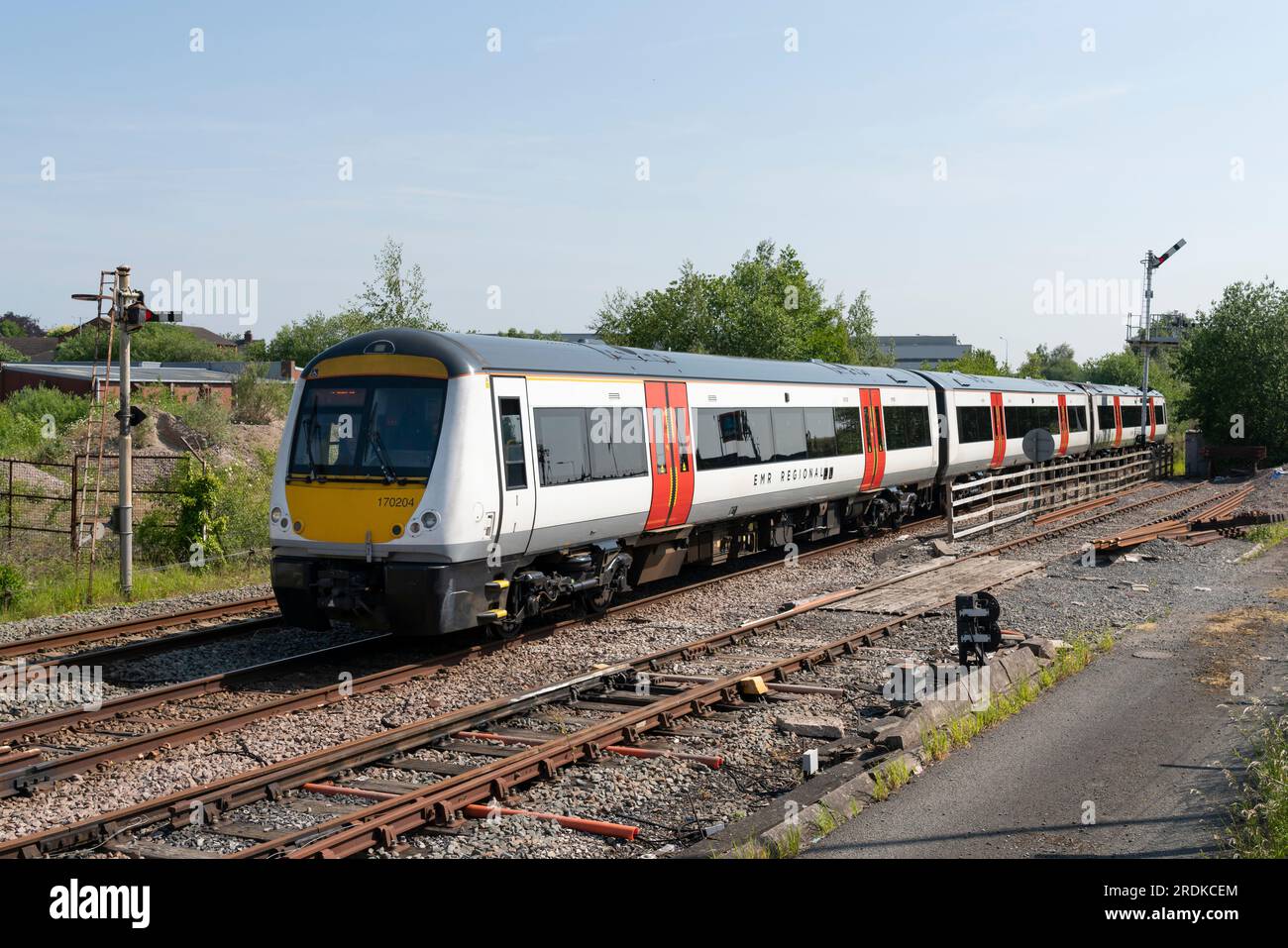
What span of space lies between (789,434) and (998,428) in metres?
12.2

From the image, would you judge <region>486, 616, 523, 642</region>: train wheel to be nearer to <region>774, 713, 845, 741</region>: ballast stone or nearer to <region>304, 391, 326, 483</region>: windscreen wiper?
<region>304, 391, 326, 483</region>: windscreen wiper

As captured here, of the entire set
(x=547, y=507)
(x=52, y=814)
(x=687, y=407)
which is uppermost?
(x=687, y=407)

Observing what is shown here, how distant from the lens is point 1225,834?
21.6ft

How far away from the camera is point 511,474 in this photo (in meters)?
11.6

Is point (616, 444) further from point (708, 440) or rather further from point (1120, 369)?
point (1120, 369)

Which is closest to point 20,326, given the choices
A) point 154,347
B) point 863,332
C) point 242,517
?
point 154,347

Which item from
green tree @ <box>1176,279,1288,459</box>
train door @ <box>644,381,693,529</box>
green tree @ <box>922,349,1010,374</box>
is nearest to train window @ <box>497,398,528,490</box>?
train door @ <box>644,381,693,529</box>

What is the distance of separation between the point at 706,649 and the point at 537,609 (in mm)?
1949

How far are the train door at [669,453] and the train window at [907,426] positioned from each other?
8404 millimetres

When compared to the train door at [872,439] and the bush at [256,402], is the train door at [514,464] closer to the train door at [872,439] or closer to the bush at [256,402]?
the train door at [872,439]

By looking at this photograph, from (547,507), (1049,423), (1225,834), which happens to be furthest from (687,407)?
(1049,423)

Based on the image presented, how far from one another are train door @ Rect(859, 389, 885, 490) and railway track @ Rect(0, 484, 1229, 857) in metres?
9.08

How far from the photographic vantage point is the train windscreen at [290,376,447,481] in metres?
11.1
